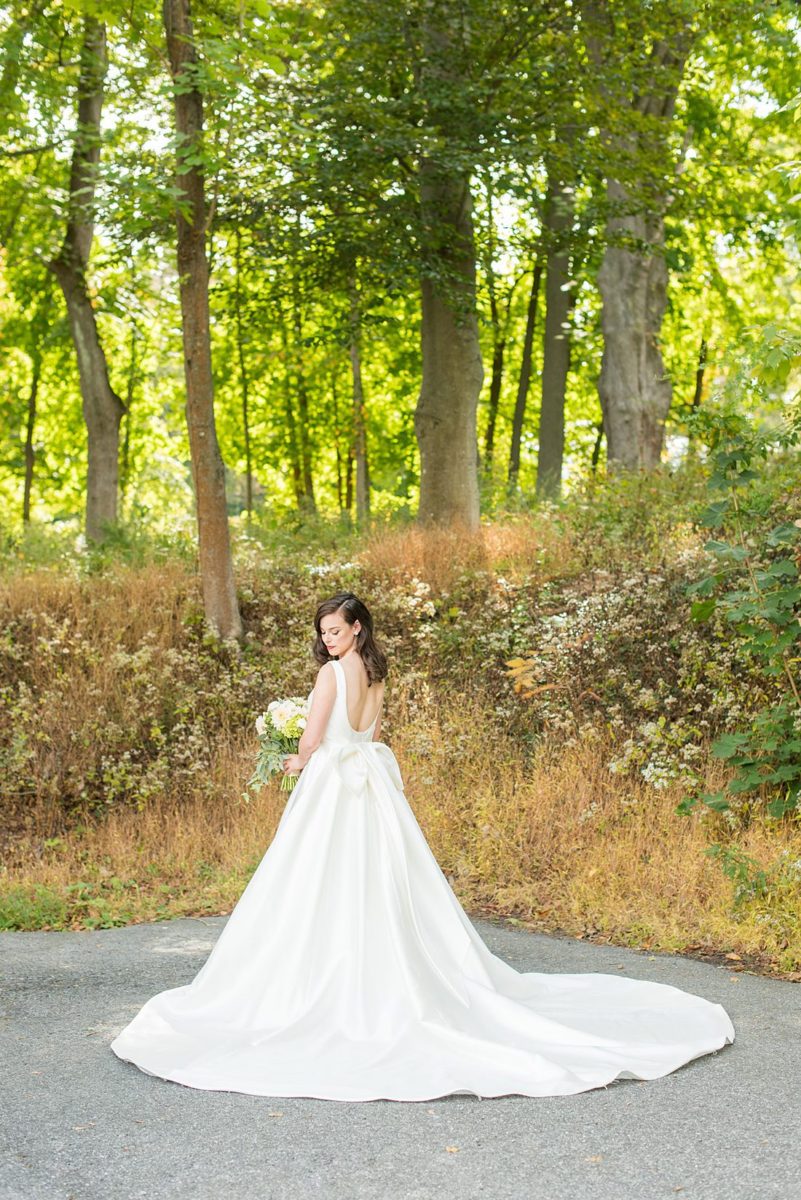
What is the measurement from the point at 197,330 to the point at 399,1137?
376 inches

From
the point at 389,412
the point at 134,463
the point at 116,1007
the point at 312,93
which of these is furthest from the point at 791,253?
the point at 116,1007

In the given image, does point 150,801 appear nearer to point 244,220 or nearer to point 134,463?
point 244,220

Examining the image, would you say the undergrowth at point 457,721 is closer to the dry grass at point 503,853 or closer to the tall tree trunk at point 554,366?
the dry grass at point 503,853

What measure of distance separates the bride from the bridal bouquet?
143 mm

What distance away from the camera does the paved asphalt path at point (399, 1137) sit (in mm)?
4113

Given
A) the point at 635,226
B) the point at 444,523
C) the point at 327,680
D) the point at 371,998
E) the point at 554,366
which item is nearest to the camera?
the point at 371,998

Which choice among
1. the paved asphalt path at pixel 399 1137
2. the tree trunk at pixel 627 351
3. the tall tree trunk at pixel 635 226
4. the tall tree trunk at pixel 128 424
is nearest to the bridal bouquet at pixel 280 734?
the paved asphalt path at pixel 399 1137

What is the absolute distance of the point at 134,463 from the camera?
3388 centimetres

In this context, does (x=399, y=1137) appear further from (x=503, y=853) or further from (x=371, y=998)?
(x=503, y=853)

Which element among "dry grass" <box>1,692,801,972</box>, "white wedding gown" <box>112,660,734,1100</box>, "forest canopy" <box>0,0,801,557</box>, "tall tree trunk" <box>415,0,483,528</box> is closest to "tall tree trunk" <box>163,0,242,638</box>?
"forest canopy" <box>0,0,801,557</box>

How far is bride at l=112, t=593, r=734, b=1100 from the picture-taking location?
16.6 feet

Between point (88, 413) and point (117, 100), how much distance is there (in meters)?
4.47

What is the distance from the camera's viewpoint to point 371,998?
5.49 m

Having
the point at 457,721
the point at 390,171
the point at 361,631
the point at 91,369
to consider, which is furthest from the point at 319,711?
the point at 91,369
